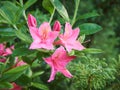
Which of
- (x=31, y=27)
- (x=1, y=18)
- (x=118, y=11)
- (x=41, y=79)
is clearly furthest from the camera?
(x=118, y=11)

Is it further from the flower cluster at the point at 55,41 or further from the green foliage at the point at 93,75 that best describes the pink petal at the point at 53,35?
the green foliage at the point at 93,75

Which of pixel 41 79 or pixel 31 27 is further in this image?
pixel 41 79

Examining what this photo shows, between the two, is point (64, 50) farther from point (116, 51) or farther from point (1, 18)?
point (116, 51)

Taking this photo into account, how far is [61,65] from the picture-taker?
1449 mm

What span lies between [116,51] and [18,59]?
2.85 m

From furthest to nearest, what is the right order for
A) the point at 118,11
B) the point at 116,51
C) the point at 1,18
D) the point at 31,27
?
the point at 116,51 → the point at 118,11 → the point at 1,18 → the point at 31,27

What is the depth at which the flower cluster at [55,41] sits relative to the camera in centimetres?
138

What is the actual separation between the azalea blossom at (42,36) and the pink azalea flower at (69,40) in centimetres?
4

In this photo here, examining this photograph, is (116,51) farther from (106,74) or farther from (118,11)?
(106,74)

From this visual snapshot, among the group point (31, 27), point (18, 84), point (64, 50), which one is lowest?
point (18, 84)

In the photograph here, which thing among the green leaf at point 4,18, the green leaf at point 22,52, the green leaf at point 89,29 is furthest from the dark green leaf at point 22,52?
the green leaf at point 89,29

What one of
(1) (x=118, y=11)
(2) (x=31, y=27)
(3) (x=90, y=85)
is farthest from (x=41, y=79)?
(1) (x=118, y=11)

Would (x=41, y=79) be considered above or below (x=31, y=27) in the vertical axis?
below

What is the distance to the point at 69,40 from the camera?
144 centimetres
